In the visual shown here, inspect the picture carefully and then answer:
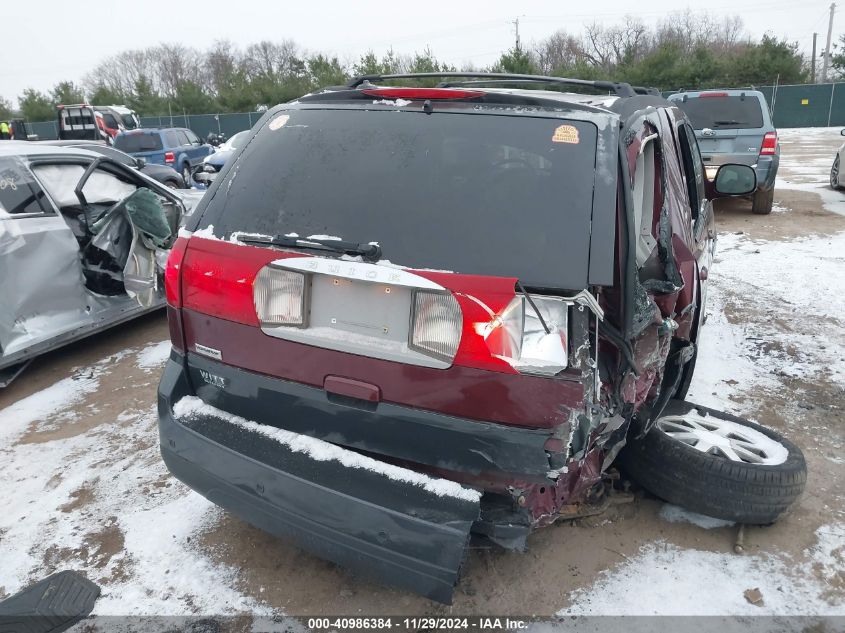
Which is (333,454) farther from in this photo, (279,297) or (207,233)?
(207,233)

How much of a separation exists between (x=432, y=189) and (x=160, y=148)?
17.1 meters

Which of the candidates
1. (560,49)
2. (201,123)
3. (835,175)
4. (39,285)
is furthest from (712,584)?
(560,49)

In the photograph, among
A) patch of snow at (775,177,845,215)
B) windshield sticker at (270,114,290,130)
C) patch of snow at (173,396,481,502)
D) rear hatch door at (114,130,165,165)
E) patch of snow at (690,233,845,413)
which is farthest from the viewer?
rear hatch door at (114,130,165,165)

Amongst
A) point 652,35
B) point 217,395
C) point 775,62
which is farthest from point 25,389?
point 652,35

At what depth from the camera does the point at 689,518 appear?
293cm

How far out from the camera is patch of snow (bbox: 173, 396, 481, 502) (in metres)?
2.02

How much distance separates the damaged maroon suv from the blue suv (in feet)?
49.8

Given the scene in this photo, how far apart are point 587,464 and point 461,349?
750mm

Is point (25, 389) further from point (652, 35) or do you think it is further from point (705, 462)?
point (652, 35)

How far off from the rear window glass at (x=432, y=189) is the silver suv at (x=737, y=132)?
311 inches

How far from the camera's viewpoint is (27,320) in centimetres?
450

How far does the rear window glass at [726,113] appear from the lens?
9.39 m

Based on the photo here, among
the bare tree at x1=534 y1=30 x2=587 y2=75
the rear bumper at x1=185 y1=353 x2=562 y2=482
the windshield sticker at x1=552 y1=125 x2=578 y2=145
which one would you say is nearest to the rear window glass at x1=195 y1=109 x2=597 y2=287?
the windshield sticker at x1=552 y1=125 x2=578 y2=145

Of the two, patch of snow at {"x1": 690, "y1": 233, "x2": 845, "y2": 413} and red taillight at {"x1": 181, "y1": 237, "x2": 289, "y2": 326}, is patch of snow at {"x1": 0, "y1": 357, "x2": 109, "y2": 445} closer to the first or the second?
red taillight at {"x1": 181, "y1": 237, "x2": 289, "y2": 326}
